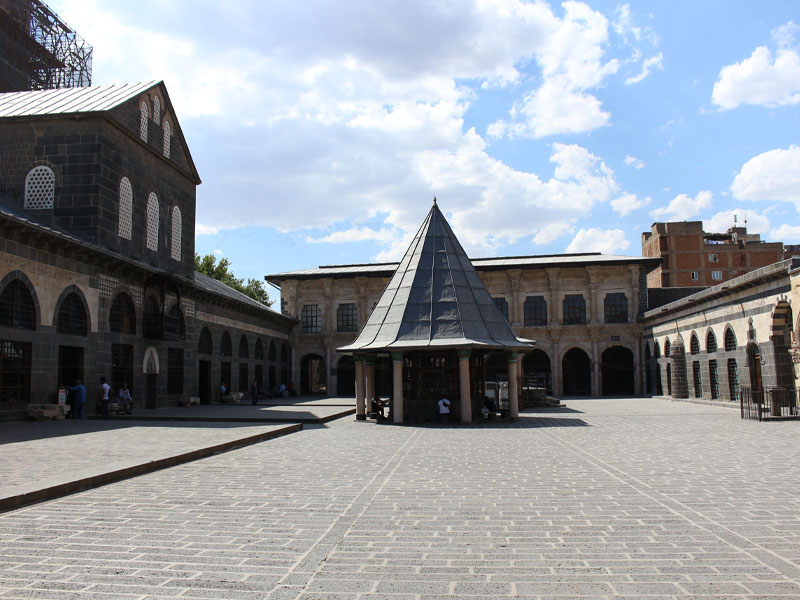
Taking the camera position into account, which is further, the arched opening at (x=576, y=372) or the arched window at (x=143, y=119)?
the arched opening at (x=576, y=372)

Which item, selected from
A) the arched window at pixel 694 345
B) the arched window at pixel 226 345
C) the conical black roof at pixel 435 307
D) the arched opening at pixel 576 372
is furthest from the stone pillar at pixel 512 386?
the arched opening at pixel 576 372

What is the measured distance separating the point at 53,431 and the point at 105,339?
8.08 m

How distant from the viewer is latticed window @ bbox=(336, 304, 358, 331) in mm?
48594

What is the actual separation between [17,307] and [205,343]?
14296mm

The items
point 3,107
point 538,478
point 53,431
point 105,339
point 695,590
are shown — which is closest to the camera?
point 695,590

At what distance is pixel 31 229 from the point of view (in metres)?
19.2

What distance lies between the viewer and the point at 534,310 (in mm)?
46719

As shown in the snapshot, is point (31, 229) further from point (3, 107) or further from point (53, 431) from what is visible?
point (3, 107)

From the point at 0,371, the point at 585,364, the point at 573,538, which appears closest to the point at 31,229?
the point at 0,371

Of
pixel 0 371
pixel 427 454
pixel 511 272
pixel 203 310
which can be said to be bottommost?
pixel 427 454

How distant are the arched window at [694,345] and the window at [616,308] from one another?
10.9 meters

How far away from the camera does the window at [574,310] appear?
1815 inches

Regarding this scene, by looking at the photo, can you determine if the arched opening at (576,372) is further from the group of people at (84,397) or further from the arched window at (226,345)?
the group of people at (84,397)

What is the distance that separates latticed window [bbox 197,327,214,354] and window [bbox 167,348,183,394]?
7.65ft
